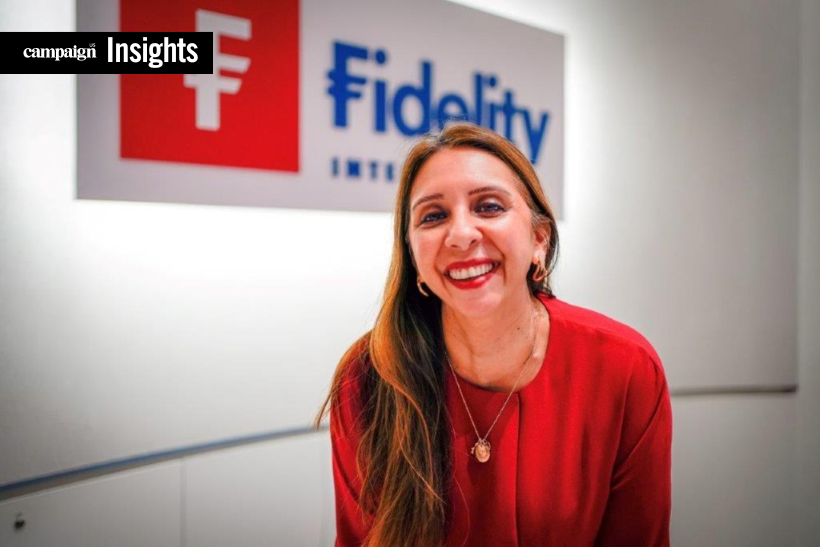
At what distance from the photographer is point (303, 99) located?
7.29 feet

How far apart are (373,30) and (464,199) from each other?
1.18 m

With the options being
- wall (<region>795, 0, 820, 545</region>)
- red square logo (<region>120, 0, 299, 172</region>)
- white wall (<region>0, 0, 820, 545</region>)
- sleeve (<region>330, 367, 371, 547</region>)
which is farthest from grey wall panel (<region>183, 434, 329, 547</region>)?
wall (<region>795, 0, 820, 545</region>)

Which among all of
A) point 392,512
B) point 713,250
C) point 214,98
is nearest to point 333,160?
point 214,98

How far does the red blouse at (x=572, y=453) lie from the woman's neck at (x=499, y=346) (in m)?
0.04

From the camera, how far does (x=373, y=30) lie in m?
2.40

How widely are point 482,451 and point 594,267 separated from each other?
1.67m

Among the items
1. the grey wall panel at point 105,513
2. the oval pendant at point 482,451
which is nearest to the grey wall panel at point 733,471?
the oval pendant at point 482,451

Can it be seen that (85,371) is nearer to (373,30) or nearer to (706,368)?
(373,30)

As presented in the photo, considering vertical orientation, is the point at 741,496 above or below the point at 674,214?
below

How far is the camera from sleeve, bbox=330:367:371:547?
1.67 meters

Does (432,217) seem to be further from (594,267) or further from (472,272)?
(594,267)

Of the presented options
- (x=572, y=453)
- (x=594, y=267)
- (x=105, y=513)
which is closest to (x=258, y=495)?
Result: (x=105, y=513)

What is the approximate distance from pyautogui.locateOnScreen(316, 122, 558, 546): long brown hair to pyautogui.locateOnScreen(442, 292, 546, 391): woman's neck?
82 mm

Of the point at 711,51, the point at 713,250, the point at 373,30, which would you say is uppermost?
the point at 711,51
